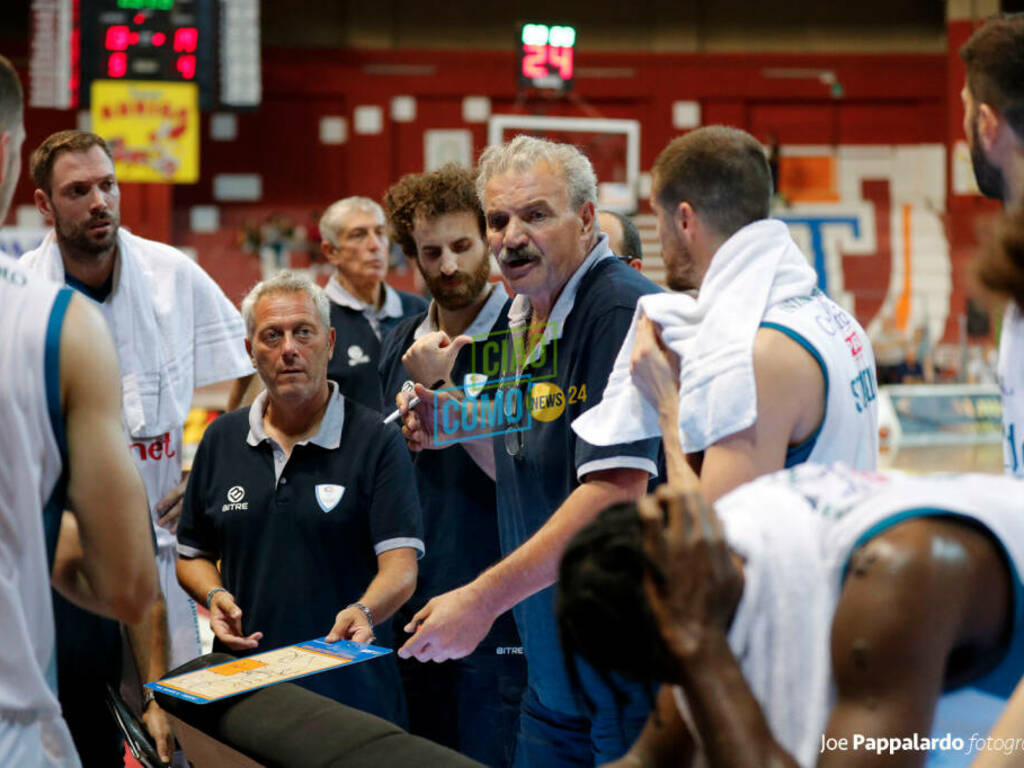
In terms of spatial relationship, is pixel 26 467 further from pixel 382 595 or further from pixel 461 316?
pixel 461 316

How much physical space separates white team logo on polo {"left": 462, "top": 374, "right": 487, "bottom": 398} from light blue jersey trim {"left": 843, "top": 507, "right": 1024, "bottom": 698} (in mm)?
1735

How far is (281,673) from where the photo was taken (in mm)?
2191

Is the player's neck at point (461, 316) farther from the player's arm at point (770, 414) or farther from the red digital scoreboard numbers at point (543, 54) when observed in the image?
the red digital scoreboard numbers at point (543, 54)

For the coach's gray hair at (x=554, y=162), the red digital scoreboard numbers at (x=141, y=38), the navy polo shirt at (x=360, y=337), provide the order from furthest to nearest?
the red digital scoreboard numbers at (x=141, y=38) < the navy polo shirt at (x=360, y=337) < the coach's gray hair at (x=554, y=162)

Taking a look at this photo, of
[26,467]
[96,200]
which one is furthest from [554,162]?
[26,467]

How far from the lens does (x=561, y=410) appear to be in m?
2.56

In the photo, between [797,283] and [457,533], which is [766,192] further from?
[457,533]

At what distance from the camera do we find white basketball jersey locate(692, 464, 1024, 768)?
4.31ft

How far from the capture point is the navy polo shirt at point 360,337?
450cm

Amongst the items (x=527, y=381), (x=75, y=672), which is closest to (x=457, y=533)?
(x=527, y=381)

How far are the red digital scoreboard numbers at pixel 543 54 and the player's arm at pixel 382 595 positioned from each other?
7385mm

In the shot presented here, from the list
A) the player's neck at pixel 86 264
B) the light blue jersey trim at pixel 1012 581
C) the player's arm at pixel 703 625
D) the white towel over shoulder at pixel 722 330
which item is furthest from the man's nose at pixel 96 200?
the light blue jersey trim at pixel 1012 581

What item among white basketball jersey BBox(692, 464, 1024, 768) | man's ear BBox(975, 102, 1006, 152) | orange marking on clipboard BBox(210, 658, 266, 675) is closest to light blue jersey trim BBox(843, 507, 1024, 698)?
white basketball jersey BBox(692, 464, 1024, 768)

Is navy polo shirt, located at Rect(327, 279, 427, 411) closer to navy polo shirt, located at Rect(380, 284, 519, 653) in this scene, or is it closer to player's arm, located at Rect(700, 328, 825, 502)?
navy polo shirt, located at Rect(380, 284, 519, 653)
